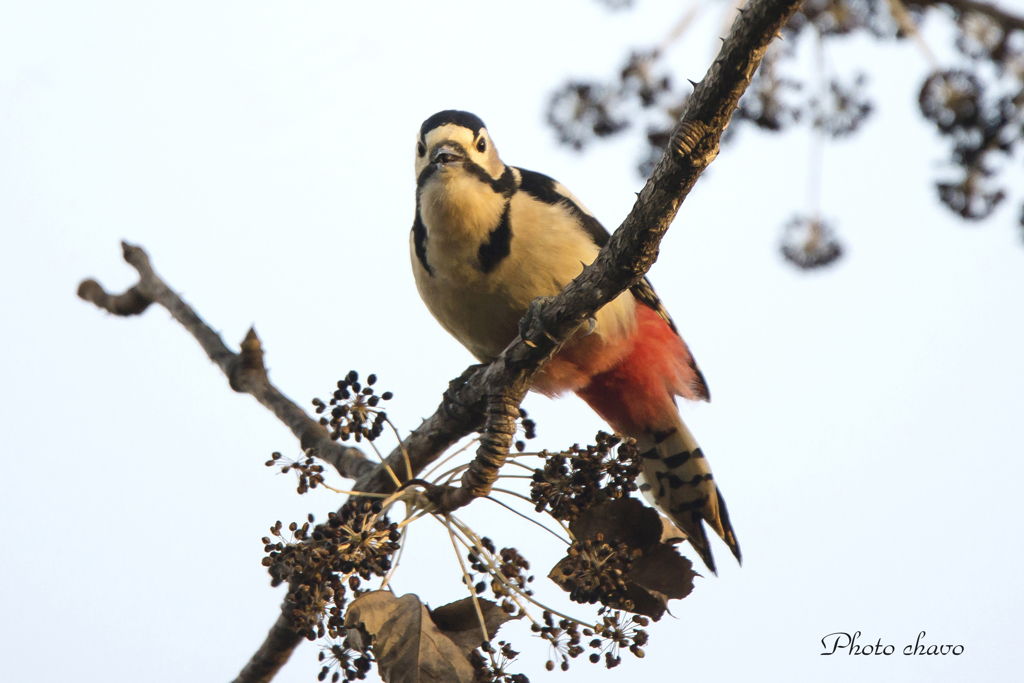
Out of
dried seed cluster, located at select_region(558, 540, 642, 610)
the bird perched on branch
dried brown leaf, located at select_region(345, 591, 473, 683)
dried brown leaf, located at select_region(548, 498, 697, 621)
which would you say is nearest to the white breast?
the bird perched on branch

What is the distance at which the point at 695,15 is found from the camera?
437 cm

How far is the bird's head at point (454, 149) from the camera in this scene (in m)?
3.51

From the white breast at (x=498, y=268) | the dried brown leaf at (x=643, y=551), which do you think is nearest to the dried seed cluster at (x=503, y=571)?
the dried brown leaf at (x=643, y=551)

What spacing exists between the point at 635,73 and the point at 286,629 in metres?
3.05

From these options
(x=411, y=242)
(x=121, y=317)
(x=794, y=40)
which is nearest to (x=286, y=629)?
(x=411, y=242)

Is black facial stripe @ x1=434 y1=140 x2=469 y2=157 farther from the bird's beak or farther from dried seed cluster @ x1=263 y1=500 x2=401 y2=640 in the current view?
dried seed cluster @ x1=263 y1=500 x2=401 y2=640

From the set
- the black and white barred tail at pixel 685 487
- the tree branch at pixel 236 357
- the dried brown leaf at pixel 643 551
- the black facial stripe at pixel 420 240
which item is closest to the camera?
the dried brown leaf at pixel 643 551

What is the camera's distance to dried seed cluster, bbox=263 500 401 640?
2.28m

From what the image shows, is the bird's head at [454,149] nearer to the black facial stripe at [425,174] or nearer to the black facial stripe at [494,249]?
the black facial stripe at [425,174]

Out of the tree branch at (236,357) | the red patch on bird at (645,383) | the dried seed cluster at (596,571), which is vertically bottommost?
the dried seed cluster at (596,571)

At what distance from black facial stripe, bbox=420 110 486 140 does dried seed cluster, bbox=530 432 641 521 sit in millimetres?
1730

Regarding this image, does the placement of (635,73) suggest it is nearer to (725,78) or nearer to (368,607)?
(725,78)

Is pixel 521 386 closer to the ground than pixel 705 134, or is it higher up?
closer to the ground

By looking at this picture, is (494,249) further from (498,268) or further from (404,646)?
(404,646)
